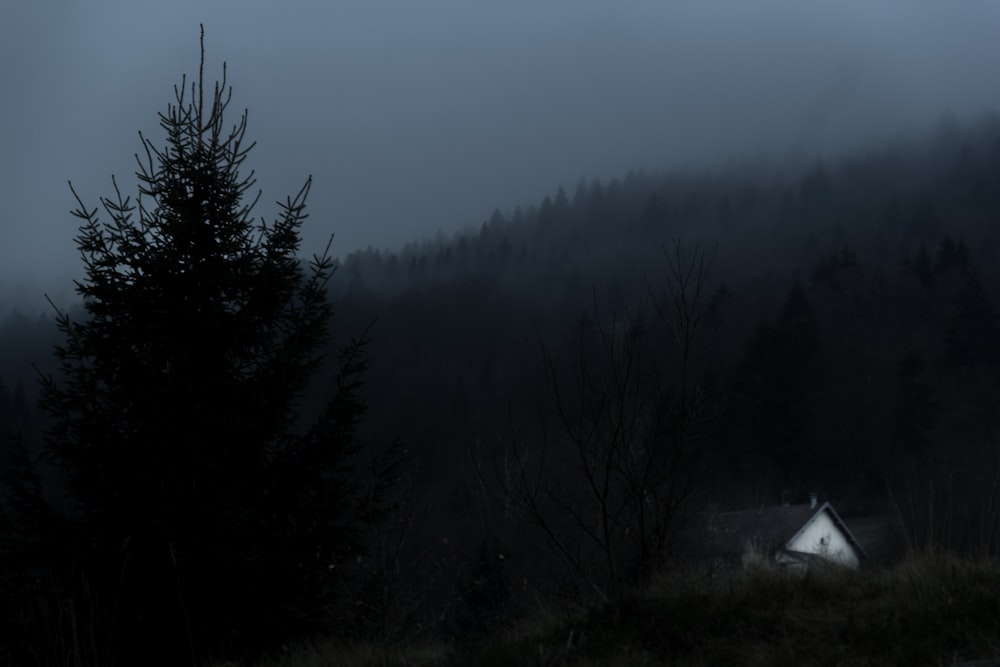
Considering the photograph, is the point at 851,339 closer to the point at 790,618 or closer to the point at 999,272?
the point at 999,272

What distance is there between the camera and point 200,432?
6.36 meters

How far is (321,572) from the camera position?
6.51 meters

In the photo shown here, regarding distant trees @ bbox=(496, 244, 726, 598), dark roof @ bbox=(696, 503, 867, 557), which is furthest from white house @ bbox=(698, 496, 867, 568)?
distant trees @ bbox=(496, 244, 726, 598)

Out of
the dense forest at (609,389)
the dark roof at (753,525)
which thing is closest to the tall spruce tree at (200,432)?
the dense forest at (609,389)

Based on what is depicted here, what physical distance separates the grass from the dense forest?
0.65 m

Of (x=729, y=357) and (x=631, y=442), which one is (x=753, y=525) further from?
(x=631, y=442)

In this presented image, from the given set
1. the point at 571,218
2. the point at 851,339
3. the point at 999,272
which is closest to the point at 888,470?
the point at 851,339

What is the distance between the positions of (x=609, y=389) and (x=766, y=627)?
2.27 meters

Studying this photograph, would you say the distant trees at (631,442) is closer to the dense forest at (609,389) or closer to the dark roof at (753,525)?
the dense forest at (609,389)

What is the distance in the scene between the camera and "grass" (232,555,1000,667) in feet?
13.4

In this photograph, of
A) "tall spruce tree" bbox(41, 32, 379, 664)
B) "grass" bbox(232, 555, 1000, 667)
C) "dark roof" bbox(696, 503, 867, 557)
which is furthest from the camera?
"dark roof" bbox(696, 503, 867, 557)

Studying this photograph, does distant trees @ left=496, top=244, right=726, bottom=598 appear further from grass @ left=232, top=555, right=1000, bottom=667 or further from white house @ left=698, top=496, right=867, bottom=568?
white house @ left=698, top=496, right=867, bottom=568

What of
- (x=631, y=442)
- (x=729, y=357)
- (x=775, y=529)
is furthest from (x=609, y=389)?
(x=775, y=529)

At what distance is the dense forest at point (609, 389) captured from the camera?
6457 millimetres
